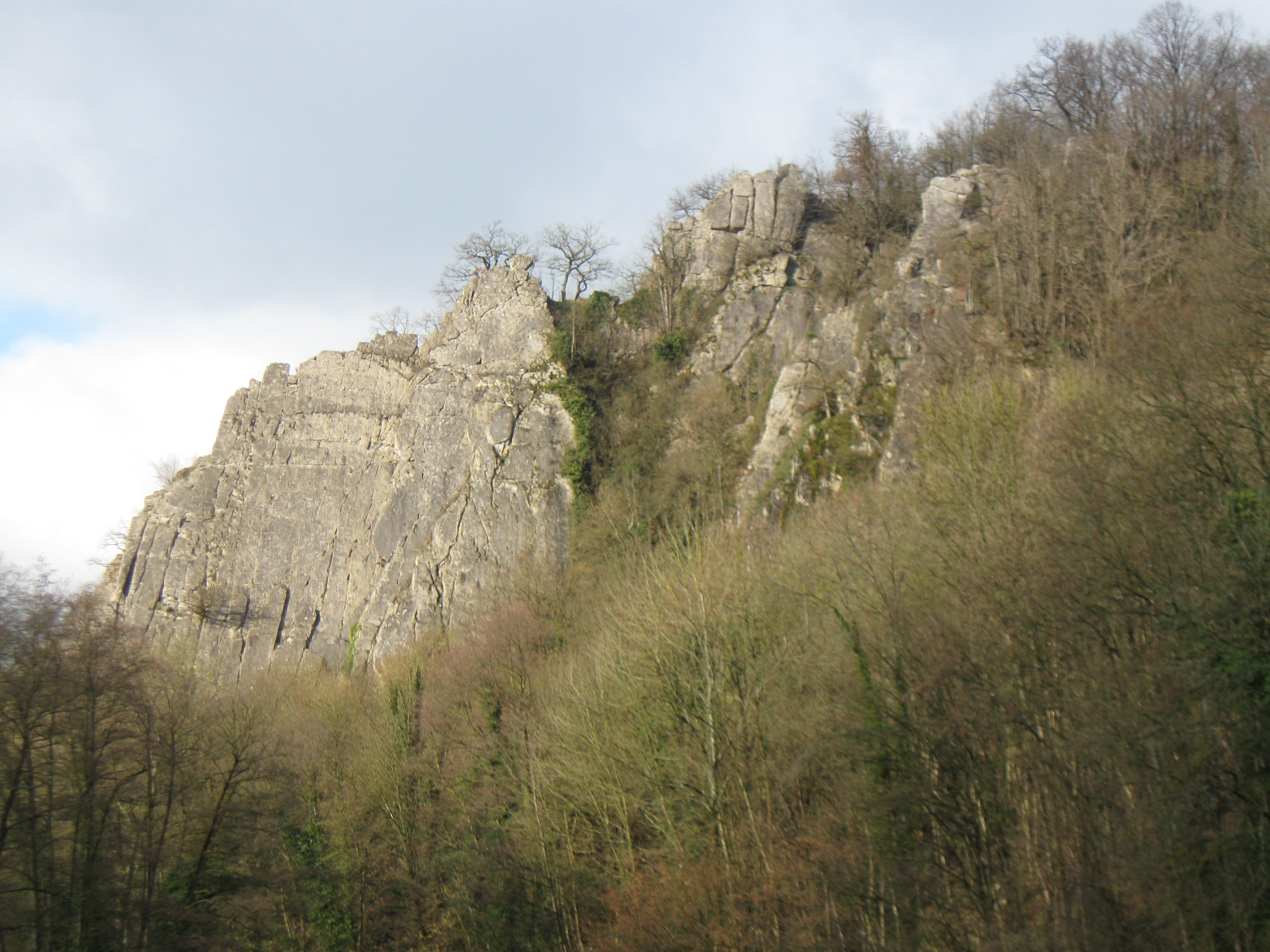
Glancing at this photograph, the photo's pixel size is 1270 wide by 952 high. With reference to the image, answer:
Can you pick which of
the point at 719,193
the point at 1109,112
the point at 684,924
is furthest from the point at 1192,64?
the point at 684,924

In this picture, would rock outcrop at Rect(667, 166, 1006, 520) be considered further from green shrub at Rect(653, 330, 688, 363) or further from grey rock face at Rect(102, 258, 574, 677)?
grey rock face at Rect(102, 258, 574, 677)

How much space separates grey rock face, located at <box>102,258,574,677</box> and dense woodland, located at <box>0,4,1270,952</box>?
2.70 m

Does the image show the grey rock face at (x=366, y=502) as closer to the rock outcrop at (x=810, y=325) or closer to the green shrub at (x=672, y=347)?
the green shrub at (x=672, y=347)

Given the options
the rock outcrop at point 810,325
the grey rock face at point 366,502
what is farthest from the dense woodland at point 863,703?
the grey rock face at point 366,502

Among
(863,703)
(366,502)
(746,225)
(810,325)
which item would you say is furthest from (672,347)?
(863,703)

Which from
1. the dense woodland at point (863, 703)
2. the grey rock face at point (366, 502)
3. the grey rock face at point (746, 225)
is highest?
the grey rock face at point (746, 225)

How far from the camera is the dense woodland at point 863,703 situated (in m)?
11.1

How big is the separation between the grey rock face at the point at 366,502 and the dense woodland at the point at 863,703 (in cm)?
270

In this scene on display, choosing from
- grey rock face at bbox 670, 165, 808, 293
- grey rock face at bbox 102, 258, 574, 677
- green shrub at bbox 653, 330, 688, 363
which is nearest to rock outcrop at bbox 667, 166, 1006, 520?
grey rock face at bbox 670, 165, 808, 293

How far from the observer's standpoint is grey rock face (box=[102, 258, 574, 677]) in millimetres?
27688

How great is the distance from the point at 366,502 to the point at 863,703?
2126 cm

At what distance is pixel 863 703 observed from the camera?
13055 millimetres

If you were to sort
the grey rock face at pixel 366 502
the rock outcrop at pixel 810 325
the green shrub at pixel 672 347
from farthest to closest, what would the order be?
1. the green shrub at pixel 672 347
2. the grey rock face at pixel 366 502
3. the rock outcrop at pixel 810 325

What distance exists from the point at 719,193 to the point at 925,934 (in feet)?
77.0
